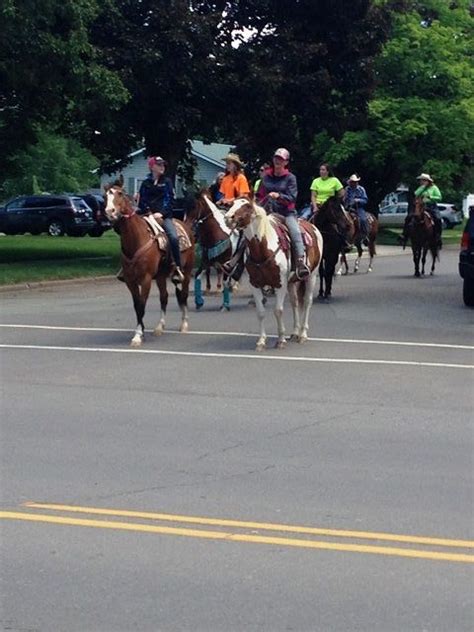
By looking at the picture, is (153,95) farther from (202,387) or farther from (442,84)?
(442,84)

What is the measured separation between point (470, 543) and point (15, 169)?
2852 centimetres

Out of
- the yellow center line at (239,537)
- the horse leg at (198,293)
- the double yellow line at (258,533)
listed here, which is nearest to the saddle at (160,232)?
the horse leg at (198,293)

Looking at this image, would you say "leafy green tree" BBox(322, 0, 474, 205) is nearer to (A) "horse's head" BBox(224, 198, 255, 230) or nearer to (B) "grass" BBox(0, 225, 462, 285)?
(B) "grass" BBox(0, 225, 462, 285)

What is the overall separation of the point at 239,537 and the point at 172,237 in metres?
10.6

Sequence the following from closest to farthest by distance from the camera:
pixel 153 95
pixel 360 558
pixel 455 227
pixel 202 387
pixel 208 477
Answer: pixel 360 558 → pixel 208 477 → pixel 202 387 → pixel 153 95 → pixel 455 227

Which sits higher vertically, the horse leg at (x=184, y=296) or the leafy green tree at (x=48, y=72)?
the leafy green tree at (x=48, y=72)

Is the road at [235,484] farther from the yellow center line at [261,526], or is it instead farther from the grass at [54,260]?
the grass at [54,260]

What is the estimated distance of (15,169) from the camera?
3522 cm

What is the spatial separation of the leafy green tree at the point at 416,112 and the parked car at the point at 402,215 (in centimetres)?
2426

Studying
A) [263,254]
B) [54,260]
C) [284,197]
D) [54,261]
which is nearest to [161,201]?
[284,197]

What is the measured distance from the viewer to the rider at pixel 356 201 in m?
30.3

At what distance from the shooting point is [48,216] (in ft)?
196

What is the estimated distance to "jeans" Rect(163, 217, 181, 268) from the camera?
60.4ft

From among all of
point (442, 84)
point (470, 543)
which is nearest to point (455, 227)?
point (442, 84)
